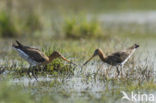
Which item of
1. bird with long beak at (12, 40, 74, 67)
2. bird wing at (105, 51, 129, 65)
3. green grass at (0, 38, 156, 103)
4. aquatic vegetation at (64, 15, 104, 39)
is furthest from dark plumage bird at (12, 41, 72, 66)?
aquatic vegetation at (64, 15, 104, 39)

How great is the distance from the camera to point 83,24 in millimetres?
16734

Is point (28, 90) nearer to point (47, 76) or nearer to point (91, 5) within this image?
point (47, 76)

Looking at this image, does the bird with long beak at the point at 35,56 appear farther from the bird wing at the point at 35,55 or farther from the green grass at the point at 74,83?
the green grass at the point at 74,83

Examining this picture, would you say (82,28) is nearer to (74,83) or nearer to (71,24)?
(71,24)

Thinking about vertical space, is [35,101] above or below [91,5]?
below

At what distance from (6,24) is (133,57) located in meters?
8.34

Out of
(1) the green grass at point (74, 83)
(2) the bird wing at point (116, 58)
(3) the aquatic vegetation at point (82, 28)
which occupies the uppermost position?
(3) the aquatic vegetation at point (82, 28)

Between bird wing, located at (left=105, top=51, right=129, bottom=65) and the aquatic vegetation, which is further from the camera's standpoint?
the aquatic vegetation

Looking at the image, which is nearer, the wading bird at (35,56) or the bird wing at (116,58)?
the bird wing at (116,58)

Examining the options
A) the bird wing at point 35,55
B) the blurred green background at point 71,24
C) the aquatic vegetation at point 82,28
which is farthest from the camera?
the blurred green background at point 71,24

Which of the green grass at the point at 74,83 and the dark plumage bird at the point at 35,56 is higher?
the dark plumage bird at the point at 35,56

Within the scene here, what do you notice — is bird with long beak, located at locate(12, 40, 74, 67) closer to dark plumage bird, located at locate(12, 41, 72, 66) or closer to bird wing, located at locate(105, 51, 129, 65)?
dark plumage bird, located at locate(12, 41, 72, 66)

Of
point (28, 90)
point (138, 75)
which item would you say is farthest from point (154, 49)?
point (28, 90)

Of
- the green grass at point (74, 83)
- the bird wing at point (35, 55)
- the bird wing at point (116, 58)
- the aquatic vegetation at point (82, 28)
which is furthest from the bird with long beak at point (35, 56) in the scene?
the aquatic vegetation at point (82, 28)
